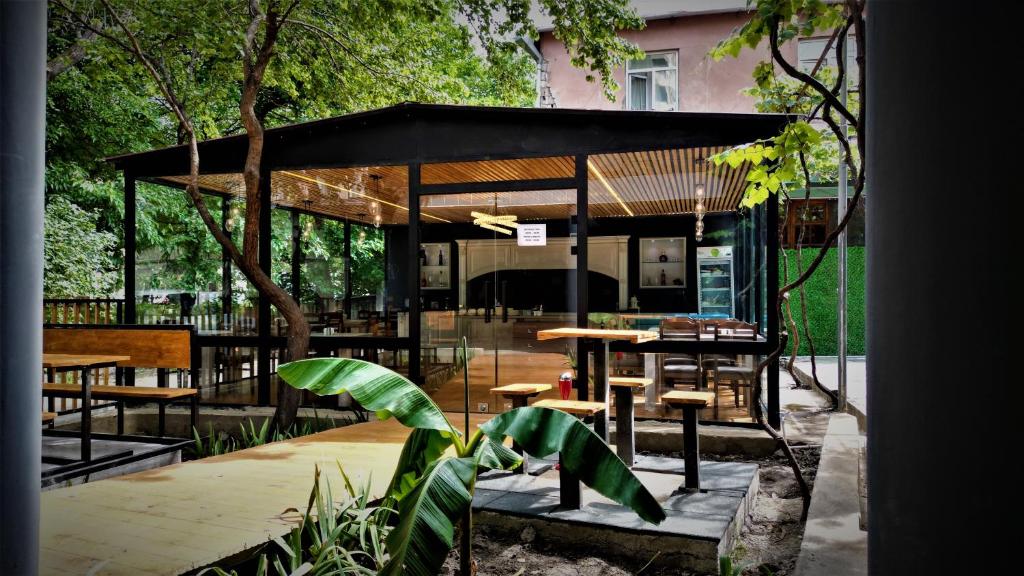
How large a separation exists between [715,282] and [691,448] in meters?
Answer: 6.16

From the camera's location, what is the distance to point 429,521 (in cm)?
200

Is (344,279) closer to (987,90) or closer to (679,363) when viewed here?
Result: (679,363)

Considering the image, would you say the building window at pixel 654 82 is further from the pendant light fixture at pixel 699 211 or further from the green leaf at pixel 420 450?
the green leaf at pixel 420 450

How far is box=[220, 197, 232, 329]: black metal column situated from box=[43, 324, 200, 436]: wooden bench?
1.46 meters

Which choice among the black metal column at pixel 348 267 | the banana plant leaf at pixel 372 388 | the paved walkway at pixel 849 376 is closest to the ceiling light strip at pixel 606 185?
the black metal column at pixel 348 267

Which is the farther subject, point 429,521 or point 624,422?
point 624,422

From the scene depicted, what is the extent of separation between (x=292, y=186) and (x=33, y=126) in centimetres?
744

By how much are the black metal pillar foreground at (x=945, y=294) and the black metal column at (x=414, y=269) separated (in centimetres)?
700

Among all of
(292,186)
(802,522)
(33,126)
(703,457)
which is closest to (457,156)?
(292,186)

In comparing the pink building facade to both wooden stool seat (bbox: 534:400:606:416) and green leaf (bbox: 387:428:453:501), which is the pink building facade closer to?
wooden stool seat (bbox: 534:400:606:416)

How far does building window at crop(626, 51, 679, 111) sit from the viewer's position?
1578cm

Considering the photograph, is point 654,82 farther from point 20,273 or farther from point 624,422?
point 20,273

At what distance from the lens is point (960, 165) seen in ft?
2.16

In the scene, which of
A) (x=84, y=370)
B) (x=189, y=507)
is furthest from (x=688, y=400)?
(x=84, y=370)
